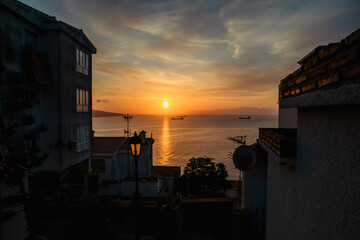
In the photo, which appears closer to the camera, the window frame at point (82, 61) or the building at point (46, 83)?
the building at point (46, 83)

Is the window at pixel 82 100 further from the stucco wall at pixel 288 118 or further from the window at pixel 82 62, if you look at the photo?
the stucco wall at pixel 288 118

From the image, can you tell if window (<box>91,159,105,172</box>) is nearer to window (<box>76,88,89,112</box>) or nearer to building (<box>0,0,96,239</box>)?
building (<box>0,0,96,239</box>)

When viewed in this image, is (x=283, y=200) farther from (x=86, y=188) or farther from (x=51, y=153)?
(x=86, y=188)

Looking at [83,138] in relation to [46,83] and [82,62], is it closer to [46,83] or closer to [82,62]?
[46,83]

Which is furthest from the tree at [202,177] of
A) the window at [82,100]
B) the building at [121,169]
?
the window at [82,100]

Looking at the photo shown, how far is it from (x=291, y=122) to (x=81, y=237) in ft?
42.3

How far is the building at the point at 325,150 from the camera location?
6.86 ft

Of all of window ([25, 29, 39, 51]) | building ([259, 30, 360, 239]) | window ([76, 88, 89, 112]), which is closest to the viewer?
building ([259, 30, 360, 239])

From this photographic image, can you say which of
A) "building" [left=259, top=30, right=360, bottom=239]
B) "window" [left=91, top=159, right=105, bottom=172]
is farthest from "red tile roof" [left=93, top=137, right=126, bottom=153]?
"building" [left=259, top=30, right=360, bottom=239]

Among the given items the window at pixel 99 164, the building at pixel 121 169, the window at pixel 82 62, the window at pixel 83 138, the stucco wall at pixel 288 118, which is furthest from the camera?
the window at pixel 99 164

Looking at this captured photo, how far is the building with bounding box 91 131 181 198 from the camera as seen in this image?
18.5m

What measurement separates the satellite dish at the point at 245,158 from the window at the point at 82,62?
45.0ft

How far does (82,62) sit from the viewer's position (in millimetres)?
15758

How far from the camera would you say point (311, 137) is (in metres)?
3.25
